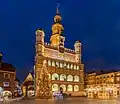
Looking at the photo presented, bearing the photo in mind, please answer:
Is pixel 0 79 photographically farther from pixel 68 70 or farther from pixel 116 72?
pixel 116 72

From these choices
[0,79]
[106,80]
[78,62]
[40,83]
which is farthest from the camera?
[106,80]

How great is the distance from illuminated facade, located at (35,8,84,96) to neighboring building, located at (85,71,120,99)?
636cm

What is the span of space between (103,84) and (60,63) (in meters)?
18.7

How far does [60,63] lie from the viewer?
85.8m

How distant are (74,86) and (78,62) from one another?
10.4m

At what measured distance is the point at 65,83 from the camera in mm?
84375

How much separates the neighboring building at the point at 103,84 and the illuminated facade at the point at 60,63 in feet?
20.9

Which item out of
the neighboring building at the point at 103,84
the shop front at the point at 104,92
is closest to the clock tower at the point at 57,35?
the neighboring building at the point at 103,84

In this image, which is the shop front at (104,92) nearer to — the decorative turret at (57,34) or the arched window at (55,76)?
the arched window at (55,76)

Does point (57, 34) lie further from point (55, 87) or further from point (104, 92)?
point (104, 92)

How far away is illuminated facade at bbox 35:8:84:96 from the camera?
80.3 meters

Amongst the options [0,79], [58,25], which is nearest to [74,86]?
[58,25]

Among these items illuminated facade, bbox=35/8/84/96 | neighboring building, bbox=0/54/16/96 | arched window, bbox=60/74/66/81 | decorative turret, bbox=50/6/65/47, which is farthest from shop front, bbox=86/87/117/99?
decorative turret, bbox=50/6/65/47

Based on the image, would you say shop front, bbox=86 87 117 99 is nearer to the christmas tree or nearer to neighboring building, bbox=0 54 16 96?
the christmas tree
